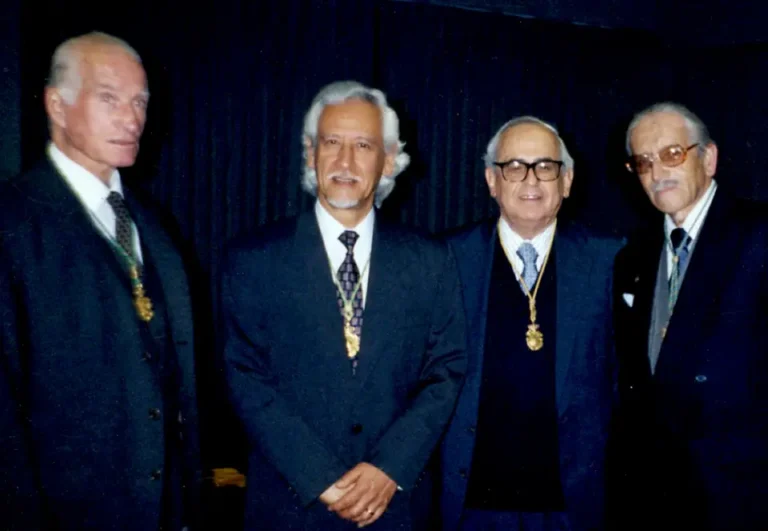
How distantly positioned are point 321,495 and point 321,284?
2.05 feet

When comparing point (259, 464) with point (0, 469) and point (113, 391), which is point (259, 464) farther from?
point (0, 469)

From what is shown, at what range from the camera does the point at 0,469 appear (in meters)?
1.33

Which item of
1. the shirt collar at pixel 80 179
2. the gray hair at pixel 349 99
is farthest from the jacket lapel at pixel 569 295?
the shirt collar at pixel 80 179

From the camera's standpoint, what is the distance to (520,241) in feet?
7.50

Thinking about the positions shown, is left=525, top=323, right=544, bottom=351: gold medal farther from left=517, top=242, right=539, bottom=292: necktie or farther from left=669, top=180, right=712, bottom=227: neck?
left=669, top=180, right=712, bottom=227: neck

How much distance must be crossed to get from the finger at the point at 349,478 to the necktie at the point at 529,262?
0.93 meters

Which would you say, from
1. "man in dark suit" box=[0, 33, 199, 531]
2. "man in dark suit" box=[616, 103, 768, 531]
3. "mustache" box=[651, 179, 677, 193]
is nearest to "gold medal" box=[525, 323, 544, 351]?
"man in dark suit" box=[616, 103, 768, 531]

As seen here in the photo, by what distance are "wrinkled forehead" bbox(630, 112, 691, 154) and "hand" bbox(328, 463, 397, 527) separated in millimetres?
1620

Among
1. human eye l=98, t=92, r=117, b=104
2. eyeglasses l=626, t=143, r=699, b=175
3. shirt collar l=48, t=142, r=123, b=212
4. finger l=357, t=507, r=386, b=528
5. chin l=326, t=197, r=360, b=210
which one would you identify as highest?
human eye l=98, t=92, r=117, b=104

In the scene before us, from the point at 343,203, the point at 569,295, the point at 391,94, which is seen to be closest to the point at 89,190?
the point at 343,203

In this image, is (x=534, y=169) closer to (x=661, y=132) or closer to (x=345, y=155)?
(x=661, y=132)

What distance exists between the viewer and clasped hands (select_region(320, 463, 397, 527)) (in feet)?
5.71

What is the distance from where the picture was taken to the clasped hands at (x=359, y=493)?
68.5 inches

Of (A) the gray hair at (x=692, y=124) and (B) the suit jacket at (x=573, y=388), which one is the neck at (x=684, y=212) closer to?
(A) the gray hair at (x=692, y=124)
